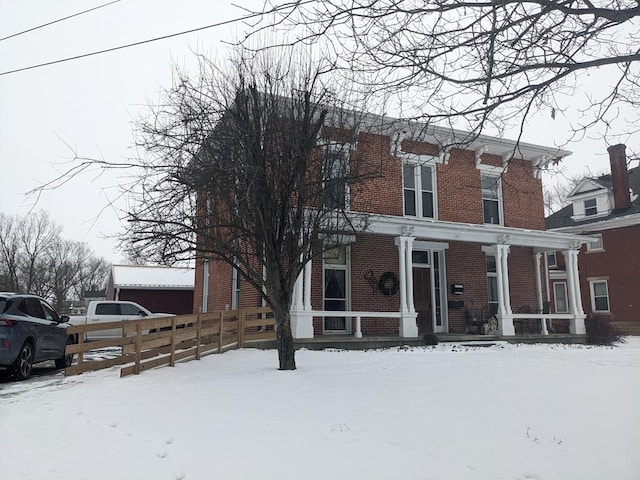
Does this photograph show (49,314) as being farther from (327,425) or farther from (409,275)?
(409,275)

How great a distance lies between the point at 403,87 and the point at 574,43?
1.99m

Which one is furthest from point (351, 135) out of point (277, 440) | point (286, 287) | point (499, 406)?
point (277, 440)

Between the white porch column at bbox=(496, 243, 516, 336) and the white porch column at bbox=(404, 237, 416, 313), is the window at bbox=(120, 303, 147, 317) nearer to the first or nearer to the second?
the white porch column at bbox=(404, 237, 416, 313)

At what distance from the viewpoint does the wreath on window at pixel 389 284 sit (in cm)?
1549

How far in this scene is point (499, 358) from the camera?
11180 mm

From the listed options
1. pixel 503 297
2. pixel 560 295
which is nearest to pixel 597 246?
pixel 560 295

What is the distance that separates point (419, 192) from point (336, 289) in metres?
4.40

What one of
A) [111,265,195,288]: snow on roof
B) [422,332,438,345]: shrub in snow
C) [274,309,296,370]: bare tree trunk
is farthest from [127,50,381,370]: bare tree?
[111,265,195,288]: snow on roof

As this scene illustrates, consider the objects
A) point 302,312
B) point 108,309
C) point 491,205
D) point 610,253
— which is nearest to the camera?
point 302,312

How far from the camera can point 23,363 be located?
955cm

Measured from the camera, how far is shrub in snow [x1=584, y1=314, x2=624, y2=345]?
1664cm

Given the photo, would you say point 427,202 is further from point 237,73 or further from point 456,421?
point 456,421

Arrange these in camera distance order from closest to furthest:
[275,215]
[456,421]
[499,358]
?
1. [456,421]
2. [275,215]
3. [499,358]

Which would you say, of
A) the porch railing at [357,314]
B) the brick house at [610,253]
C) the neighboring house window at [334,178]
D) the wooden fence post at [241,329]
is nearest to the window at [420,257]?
the porch railing at [357,314]
